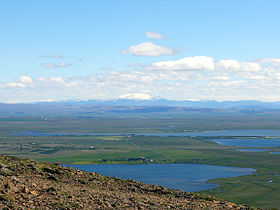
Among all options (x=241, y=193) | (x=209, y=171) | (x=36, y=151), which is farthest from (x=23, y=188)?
(x=36, y=151)

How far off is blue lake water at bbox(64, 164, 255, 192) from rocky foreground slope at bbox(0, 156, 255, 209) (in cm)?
5928

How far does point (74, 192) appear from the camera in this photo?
21719mm

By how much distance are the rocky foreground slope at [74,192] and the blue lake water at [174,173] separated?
2334 inches

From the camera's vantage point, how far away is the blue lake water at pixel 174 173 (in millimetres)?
91562

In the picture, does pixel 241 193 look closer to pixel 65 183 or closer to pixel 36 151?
pixel 65 183

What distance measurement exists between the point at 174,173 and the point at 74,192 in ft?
295

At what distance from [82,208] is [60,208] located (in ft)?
3.59

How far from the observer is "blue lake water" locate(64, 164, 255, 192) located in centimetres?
9156

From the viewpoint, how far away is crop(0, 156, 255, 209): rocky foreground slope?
62.3 feet

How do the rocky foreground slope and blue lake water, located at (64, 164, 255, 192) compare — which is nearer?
the rocky foreground slope

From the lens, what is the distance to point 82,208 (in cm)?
1898

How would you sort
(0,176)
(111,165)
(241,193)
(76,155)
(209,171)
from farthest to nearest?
(76,155)
(111,165)
(209,171)
(241,193)
(0,176)

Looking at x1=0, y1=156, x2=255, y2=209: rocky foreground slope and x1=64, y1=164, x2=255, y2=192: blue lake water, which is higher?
x1=0, y1=156, x2=255, y2=209: rocky foreground slope

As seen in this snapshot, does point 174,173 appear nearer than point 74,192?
No
